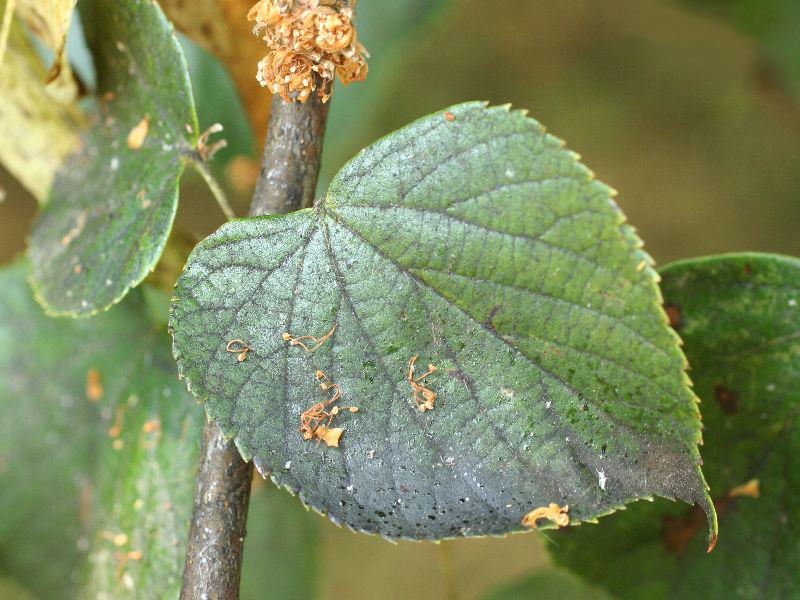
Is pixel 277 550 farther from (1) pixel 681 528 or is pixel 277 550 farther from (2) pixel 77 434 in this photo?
(1) pixel 681 528

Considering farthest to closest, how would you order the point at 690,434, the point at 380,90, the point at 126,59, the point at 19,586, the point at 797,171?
the point at 797,171
the point at 380,90
the point at 19,586
the point at 126,59
the point at 690,434

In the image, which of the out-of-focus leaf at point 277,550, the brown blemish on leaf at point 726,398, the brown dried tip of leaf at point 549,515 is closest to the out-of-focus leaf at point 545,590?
the out-of-focus leaf at point 277,550

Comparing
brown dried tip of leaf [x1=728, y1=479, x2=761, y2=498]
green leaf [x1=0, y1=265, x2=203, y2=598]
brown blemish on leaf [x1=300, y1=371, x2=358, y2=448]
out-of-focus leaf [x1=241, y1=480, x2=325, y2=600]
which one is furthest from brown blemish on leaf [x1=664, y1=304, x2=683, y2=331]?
out-of-focus leaf [x1=241, y1=480, x2=325, y2=600]

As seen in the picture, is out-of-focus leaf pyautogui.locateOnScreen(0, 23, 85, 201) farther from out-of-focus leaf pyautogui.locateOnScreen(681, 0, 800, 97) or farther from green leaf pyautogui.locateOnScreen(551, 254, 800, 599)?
out-of-focus leaf pyautogui.locateOnScreen(681, 0, 800, 97)

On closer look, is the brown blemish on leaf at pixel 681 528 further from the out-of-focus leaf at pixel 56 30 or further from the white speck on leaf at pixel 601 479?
the out-of-focus leaf at pixel 56 30

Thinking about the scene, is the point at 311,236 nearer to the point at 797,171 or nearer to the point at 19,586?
the point at 19,586

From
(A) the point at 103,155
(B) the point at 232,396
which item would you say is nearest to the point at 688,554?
(B) the point at 232,396
